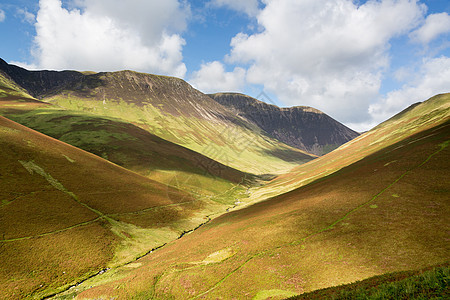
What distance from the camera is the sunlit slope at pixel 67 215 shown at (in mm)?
35125

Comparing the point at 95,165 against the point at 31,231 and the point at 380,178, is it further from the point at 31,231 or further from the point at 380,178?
the point at 380,178

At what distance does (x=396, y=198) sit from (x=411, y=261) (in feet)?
50.8

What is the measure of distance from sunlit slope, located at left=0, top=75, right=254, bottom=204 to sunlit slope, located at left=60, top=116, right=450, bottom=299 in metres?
68.1

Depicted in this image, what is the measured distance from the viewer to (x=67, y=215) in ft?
161

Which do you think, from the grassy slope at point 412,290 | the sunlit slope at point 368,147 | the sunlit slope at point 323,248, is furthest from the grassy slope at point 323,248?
the sunlit slope at point 368,147

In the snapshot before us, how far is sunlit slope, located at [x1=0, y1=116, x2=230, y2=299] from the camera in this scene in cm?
3512

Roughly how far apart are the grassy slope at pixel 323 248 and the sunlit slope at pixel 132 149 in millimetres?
67993

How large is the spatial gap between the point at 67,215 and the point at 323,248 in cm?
5670

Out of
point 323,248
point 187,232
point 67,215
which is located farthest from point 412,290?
point 67,215

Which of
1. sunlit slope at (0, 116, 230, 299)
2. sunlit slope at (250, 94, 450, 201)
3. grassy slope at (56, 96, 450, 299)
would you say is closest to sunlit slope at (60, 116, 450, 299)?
grassy slope at (56, 96, 450, 299)

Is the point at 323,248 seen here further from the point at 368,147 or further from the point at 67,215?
the point at 368,147

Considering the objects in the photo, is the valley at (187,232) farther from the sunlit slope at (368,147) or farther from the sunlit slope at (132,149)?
the sunlit slope at (368,147)

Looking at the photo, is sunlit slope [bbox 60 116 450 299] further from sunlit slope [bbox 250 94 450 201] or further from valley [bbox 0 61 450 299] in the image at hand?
sunlit slope [bbox 250 94 450 201]

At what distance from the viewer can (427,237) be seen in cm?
2148
